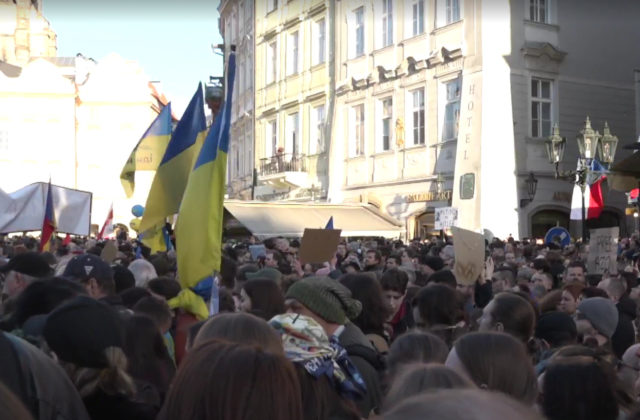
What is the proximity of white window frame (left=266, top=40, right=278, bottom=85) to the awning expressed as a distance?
14.1 metres

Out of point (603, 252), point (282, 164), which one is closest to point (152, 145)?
point (603, 252)

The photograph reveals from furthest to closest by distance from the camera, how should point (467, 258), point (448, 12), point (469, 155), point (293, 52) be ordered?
point (293, 52), point (448, 12), point (469, 155), point (467, 258)

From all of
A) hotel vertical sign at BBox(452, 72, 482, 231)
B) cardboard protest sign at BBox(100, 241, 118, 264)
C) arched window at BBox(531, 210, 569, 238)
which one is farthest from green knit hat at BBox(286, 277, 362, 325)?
arched window at BBox(531, 210, 569, 238)

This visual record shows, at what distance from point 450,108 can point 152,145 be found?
46.0 feet

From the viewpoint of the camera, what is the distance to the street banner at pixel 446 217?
1825 cm

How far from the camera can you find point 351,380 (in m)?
3.46

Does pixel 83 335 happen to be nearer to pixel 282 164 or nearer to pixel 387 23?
pixel 387 23

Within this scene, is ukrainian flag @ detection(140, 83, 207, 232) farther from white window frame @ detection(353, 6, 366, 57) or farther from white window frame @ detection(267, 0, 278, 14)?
white window frame @ detection(267, 0, 278, 14)

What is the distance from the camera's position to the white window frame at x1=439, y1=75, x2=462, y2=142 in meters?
24.4

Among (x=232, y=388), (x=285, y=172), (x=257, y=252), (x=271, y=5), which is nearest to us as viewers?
(x=232, y=388)

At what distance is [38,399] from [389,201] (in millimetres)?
24637

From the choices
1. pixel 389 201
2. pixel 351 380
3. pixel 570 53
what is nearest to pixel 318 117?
pixel 389 201

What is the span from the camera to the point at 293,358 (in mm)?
3332

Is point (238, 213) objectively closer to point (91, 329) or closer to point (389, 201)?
point (389, 201)
